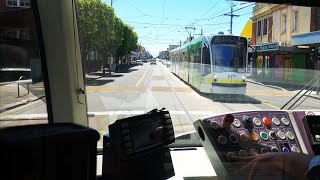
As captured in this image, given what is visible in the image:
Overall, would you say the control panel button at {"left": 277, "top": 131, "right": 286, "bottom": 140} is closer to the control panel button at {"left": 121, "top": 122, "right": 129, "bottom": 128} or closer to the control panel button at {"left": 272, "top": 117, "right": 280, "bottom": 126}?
the control panel button at {"left": 272, "top": 117, "right": 280, "bottom": 126}

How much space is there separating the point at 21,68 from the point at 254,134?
1.64 m

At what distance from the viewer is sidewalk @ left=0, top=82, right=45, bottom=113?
1949 mm

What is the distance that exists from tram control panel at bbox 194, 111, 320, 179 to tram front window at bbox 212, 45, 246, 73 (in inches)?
92.8

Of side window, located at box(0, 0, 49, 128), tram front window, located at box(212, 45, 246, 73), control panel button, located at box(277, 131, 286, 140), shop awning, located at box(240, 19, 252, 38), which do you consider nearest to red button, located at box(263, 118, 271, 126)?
control panel button, located at box(277, 131, 286, 140)

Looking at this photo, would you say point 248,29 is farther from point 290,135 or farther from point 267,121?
point 290,135

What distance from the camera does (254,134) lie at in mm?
2725

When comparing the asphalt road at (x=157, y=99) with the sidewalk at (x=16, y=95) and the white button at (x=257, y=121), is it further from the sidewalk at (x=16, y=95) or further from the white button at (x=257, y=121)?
the white button at (x=257, y=121)

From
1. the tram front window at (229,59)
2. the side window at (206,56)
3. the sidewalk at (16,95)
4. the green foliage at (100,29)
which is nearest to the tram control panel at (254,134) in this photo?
the green foliage at (100,29)

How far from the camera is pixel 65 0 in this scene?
8.21 feet

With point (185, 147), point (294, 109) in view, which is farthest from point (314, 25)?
point (185, 147)

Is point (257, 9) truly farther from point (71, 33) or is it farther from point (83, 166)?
point (83, 166)

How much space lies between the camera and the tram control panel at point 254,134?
2561 millimetres

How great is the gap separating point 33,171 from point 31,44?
1.63 meters

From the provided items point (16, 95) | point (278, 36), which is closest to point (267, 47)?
point (278, 36)
